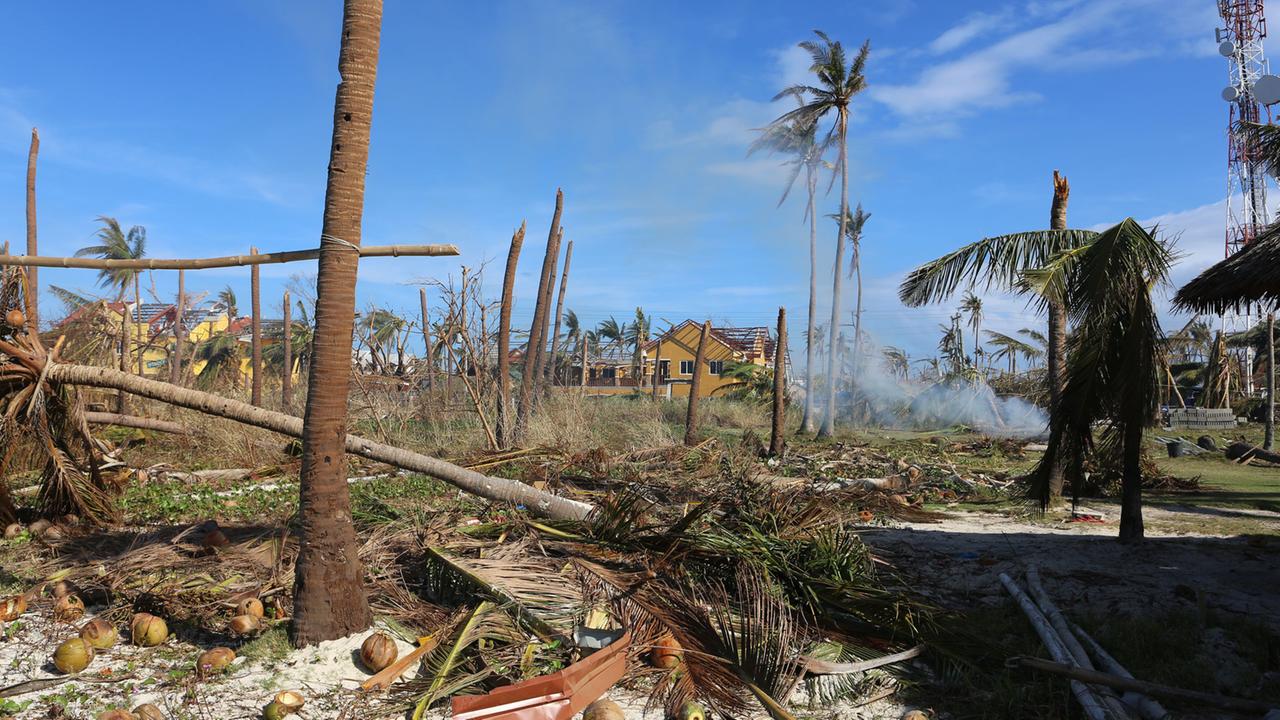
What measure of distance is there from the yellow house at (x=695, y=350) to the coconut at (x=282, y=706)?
42.0 meters

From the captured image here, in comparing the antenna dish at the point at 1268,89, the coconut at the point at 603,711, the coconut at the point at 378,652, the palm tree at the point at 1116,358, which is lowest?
the coconut at the point at 603,711

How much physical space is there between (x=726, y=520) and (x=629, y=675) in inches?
83.9

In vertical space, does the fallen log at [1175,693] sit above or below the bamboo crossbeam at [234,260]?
below

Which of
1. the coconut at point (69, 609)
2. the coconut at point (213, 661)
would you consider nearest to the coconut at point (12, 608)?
the coconut at point (69, 609)

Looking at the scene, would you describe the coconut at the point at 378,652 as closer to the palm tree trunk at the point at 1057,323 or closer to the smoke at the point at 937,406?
the palm tree trunk at the point at 1057,323

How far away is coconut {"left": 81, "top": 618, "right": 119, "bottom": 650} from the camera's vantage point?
4910mm

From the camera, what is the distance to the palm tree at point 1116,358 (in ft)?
24.4

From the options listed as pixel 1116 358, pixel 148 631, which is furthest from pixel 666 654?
pixel 1116 358

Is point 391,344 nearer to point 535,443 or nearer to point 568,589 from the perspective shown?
point 535,443

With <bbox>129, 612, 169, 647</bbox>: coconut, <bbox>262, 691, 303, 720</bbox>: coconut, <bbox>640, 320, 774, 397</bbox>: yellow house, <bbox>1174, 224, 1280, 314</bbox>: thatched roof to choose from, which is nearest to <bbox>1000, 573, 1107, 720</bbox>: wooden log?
<bbox>1174, 224, 1280, 314</bbox>: thatched roof

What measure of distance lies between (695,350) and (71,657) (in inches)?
1827

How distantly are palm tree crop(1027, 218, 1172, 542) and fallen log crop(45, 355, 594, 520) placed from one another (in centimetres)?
461

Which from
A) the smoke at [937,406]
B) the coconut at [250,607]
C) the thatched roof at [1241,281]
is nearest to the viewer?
the coconut at [250,607]

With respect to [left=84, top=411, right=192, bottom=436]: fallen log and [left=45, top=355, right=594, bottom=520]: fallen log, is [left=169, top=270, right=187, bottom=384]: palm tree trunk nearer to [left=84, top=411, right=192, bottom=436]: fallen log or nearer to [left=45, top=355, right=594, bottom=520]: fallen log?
[left=84, top=411, right=192, bottom=436]: fallen log
